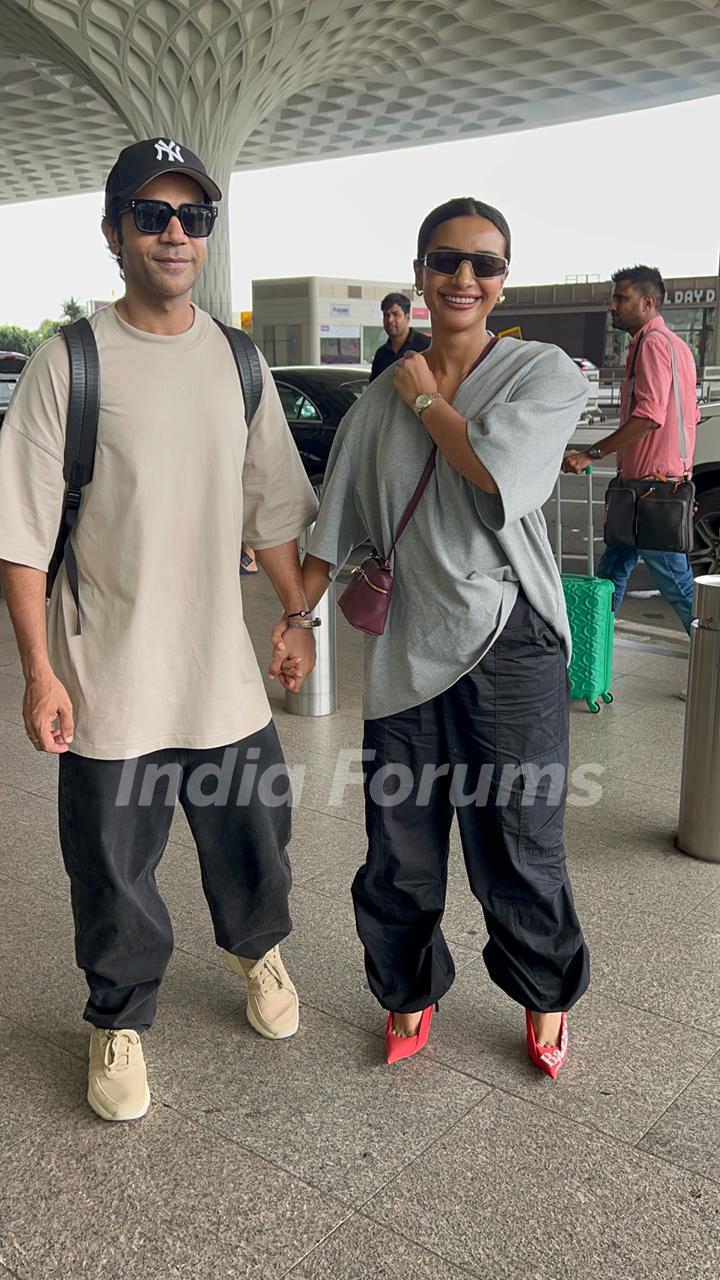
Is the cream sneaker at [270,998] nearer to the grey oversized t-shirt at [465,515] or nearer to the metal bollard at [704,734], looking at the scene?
the grey oversized t-shirt at [465,515]

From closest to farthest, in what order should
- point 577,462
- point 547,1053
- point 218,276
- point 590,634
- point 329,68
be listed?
point 547,1053, point 590,634, point 577,462, point 218,276, point 329,68

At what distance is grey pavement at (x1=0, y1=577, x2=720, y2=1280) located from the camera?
6.82 ft

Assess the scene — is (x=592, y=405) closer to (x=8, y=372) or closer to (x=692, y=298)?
(x=8, y=372)

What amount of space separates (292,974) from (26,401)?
1722mm

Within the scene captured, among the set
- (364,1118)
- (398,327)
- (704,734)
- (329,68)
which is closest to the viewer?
(364,1118)

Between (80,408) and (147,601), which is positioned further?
(147,601)

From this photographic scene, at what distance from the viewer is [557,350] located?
2357 millimetres

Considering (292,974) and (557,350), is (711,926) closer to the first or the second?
(292,974)

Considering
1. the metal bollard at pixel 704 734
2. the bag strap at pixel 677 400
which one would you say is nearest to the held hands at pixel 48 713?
the metal bollard at pixel 704 734

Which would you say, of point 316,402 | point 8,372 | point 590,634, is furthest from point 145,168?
point 8,372

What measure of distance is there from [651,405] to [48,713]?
13.0ft

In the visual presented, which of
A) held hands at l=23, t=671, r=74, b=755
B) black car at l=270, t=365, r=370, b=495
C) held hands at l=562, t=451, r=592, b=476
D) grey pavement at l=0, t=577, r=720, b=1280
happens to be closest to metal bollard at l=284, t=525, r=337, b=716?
held hands at l=562, t=451, r=592, b=476

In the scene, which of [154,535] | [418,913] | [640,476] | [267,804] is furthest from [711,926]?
[640,476]

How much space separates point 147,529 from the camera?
2.32 meters
